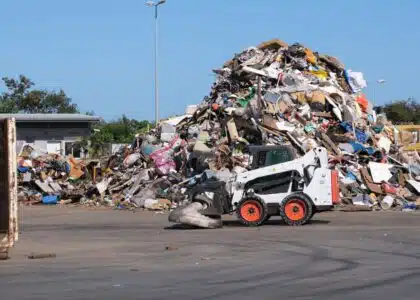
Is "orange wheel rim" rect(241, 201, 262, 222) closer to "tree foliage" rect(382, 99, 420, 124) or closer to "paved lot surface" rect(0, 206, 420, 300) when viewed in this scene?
"paved lot surface" rect(0, 206, 420, 300)

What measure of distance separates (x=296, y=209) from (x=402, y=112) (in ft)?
277

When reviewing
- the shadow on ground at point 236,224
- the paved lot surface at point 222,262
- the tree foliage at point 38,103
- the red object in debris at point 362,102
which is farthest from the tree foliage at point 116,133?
the paved lot surface at point 222,262

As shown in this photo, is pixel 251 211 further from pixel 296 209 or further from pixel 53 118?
pixel 53 118

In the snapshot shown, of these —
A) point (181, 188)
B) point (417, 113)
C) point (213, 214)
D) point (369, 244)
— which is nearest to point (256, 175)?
point (213, 214)

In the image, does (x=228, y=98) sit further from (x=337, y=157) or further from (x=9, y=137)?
(x=9, y=137)

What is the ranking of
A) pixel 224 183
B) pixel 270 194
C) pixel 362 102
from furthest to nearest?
pixel 362 102, pixel 224 183, pixel 270 194

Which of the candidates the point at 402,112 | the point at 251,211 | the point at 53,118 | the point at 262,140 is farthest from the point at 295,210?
the point at 402,112

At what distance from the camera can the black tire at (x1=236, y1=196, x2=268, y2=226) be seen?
917 inches

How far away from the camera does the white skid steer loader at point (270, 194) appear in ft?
75.6

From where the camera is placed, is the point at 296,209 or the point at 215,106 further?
the point at 215,106

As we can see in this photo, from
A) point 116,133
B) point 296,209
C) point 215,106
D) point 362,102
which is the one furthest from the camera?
point 116,133

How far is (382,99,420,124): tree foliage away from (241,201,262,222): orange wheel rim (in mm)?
79441

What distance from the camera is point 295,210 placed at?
23156mm

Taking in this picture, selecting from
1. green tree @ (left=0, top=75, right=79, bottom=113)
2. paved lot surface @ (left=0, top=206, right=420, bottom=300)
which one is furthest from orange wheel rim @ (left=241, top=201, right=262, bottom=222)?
green tree @ (left=0, top=75, right=79, bottom=113)
